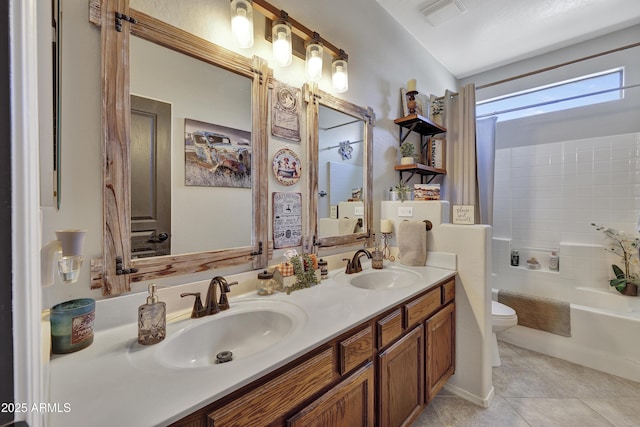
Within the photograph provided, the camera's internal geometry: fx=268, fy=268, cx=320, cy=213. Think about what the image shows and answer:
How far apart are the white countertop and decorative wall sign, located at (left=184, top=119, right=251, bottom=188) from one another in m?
0.56

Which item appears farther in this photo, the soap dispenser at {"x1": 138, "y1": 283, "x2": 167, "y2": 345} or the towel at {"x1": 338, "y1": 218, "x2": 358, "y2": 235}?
the towel at {"x1": 338, "y1": 218, "x2": 358, "y2": 235}

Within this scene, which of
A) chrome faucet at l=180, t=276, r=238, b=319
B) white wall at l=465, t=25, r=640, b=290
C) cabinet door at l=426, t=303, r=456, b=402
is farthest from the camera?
white wall at l=465, t=25, r=640, b=290

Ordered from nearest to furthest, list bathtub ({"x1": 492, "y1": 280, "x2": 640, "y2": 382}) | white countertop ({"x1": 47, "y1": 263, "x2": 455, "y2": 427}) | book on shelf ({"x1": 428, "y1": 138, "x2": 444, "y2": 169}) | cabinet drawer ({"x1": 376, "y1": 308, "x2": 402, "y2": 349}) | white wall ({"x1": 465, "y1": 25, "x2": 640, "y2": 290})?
white countertop ({"x1": 47, "y1": 263, "x2": 455, "y2": 427}) → cabinet drawer ({"x1": 376, "y1": 308, "x2": 402, "y2": 349}) → bathtub ({"x1": 492, "y1": 280, "x2": 640, "y2": 382}) → white wall ({"x1": 465, "y1": 25, "x2": 640, "y2": 290}) → book on shelf ({"x1": 428, "y1": 138, "x2": 444, "y2": 169})

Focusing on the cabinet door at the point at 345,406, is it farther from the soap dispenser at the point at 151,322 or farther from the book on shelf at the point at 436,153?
the book on shelf at the point at 436,153

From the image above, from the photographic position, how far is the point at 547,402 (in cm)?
170

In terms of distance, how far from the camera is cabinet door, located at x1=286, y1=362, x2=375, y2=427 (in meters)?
0.82

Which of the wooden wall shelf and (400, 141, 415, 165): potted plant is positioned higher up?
(400, 141, 415, 165): potted plant

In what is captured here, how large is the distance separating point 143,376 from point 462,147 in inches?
109

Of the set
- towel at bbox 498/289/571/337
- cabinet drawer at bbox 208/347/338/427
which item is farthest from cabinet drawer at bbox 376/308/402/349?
towel at bbox 498/289/571/337

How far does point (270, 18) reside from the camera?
4.47 feet

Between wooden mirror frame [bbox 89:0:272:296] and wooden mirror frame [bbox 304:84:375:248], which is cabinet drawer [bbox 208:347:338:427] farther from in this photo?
wooden mirror frame [bbox 304:84:375:248]

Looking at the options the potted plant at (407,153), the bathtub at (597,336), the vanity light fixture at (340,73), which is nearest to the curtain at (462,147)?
the potted plant at (407,153)

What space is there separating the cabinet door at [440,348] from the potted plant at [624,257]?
166cm

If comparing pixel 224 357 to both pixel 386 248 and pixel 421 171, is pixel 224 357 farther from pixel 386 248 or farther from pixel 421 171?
pixel 421 171
